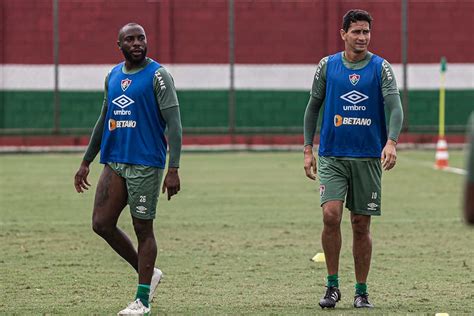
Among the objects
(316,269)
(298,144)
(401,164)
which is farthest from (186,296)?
(298,144)

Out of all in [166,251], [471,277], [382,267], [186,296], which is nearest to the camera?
[186,296]

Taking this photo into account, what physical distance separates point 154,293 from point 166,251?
3026 mm

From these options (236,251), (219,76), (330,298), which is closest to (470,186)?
(330,298)

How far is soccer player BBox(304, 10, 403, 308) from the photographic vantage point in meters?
8.88

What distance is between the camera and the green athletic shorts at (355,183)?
898cm

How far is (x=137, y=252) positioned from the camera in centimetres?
883

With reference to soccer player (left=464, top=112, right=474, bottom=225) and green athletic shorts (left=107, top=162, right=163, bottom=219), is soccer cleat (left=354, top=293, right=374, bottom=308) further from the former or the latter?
soccer player (left=464, top=112, right=474, bottom=225)

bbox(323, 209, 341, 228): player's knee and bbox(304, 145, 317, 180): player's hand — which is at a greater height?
bbox(304, 145, 317, 180): player's hand

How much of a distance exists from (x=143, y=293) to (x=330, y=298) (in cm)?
139

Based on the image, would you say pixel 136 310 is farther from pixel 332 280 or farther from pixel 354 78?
pixel 354 78

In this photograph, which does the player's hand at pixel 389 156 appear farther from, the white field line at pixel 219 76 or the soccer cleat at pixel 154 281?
the white field line at pixel 219 76

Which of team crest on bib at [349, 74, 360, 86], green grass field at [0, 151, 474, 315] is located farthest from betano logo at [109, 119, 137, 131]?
team crest on bib at [349, 74, 360, 86]

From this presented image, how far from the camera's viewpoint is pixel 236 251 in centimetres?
1237

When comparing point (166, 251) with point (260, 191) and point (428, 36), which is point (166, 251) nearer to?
point (260, 191)
